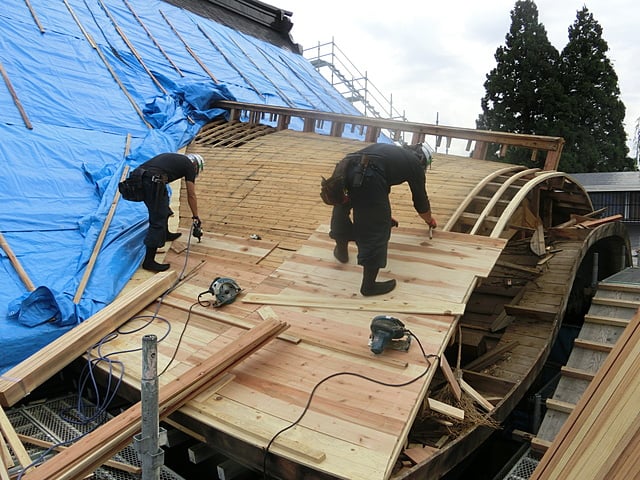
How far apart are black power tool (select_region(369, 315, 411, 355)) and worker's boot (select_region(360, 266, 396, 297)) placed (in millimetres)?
644

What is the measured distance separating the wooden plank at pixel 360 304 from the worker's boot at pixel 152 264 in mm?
1222

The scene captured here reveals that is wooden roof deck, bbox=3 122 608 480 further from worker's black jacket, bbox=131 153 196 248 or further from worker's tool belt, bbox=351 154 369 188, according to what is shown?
worker's tool belt, bbox=351 154 369 188

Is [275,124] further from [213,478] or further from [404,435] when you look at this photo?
[404,435]

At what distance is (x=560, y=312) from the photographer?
534cm

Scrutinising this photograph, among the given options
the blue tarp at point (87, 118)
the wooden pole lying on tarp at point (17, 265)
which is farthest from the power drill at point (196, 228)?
the wooden pole lying on tarp at point (17, 265)

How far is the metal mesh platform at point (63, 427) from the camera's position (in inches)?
122

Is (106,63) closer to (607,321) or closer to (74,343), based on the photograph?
(74,343)

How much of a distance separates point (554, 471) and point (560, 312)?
3.82 metres

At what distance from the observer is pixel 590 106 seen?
19688 mm

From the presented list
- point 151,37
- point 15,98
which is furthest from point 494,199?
point 151,37

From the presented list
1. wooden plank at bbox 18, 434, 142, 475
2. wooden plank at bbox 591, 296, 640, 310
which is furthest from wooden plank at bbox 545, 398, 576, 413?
wooden plank at bbox 18, 434, 142, 475

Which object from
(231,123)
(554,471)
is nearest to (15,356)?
(554,471)

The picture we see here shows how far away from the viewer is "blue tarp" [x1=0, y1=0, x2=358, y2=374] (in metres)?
4.68

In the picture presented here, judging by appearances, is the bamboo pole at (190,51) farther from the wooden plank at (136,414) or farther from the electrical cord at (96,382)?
the wooden plank at (136,414)
